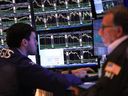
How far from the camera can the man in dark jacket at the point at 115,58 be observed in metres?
2.57

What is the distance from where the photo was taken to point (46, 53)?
179 inches

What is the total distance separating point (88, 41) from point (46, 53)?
464mm

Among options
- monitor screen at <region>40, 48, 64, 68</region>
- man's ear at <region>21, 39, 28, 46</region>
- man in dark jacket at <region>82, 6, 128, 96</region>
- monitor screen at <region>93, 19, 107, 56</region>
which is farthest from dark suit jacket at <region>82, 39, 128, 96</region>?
monitor screen at <region>40, 48, 64, 68</region>

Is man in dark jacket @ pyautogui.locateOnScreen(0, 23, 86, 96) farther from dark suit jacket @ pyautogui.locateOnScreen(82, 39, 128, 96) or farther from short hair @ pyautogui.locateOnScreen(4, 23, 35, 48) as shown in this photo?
dark suit jacket @ pyautogui.locateOnScreen(82, 39, 128, 96)

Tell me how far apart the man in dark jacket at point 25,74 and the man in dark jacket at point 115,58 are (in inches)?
27.4

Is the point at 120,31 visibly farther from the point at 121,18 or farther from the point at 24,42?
the point at 24,42

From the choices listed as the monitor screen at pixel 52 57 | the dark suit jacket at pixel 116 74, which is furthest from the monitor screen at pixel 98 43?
the dark suit jacket at pixel 116 74

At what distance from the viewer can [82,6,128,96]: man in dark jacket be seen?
2.57 metres

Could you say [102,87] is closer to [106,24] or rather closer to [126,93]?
[126,93]

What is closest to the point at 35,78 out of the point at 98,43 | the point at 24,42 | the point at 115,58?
the point at 24,42

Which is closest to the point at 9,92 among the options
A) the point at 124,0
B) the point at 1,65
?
the point at 1,65

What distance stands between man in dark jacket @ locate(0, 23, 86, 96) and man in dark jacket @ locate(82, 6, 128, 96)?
695 millimetres

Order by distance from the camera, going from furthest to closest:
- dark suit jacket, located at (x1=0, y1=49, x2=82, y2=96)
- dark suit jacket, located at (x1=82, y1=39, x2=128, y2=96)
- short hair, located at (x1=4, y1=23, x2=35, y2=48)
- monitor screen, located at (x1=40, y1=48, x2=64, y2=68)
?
monitor screen, located at (x1=40, y1=48, x2=64, y2=68)
short hair, located at (x1=4, y1=23, x2=35, y2=48)
dark suit jacket, located at (x1=0, y1=49, x2=82, y2=96)
dark suit jacket, located at (x1=82, y1=39, x2=128, y2=96)

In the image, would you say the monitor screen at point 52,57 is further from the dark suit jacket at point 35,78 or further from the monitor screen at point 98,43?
the dark suit jacket at point 35,78
